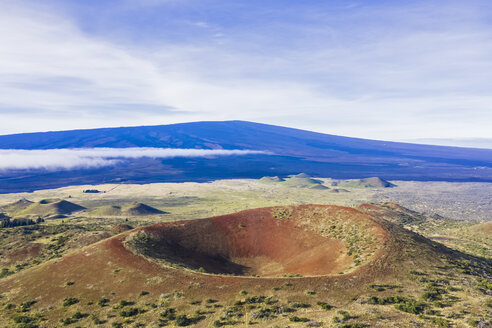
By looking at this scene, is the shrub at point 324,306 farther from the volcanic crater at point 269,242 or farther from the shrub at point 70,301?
the shrub at point 70,301

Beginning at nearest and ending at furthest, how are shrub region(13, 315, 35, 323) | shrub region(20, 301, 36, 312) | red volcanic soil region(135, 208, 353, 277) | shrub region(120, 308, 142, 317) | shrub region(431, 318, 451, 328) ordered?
1. shrub region(431, 318, 451, 328)
2. shrub region(120, 308, 142, 317)
3. shrub region(13, 315, 35, 323)
4. shrub region(20, 301, 36, 312)
5. red volcanic soil region(135, 208, 353, 277)

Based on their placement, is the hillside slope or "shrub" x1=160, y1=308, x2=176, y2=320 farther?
"shrub" x1=160, y1=308, x2=176, y2=320

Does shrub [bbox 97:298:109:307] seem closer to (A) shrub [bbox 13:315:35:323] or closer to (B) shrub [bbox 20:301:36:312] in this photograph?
(A) shrub [bbox 13:315:35:323]

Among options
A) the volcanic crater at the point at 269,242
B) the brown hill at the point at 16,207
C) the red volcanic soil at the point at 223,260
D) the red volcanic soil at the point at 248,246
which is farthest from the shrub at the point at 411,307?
the brown hill at the point at 16,207

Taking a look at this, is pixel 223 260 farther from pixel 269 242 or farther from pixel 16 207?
pixel 16 207

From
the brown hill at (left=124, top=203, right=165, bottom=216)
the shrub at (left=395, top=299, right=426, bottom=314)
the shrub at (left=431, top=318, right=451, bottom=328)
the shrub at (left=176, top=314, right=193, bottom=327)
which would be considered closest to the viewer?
the shrub at (left=431, top=318, right=451, bottom=328)

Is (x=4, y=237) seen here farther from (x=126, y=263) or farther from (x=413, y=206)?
(x=413, y=206)

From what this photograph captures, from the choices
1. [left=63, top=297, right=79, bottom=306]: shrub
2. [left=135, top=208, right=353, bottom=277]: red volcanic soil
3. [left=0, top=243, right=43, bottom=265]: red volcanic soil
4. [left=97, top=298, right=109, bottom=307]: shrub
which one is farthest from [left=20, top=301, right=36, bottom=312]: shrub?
[left=0, top=243, right=43, bottom=265]: red volcanic soil

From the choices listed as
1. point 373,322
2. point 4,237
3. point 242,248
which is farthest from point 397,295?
point 4,237
